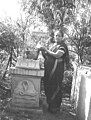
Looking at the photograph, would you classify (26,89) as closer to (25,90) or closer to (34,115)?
(25,90)

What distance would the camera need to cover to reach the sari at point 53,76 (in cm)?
455

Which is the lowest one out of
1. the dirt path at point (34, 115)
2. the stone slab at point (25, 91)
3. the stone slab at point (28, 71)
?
the dirt path at point (34, 115)

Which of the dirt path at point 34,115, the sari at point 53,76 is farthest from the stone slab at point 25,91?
the sari at point 53,76

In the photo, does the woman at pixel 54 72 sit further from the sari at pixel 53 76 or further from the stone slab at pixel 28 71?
the stone slab at pixel 28 71

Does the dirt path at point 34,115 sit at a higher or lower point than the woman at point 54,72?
lower

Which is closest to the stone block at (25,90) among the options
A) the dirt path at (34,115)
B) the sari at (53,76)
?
the dirt path at (34,115)

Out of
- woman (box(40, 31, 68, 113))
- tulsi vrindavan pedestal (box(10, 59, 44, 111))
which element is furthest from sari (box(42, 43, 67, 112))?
tulsi vrindavan pedestal (box(10, 59, 44, 111))

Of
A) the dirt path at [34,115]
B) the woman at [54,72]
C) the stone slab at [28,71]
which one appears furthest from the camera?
the woman at [54,72]

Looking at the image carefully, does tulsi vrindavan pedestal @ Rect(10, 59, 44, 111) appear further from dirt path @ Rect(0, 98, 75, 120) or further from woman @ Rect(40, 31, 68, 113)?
woman @ Rect(40, 31, 68, 113)

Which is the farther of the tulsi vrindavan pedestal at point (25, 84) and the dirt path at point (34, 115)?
the tulsi vrindavan pedestal at point (25, 84)

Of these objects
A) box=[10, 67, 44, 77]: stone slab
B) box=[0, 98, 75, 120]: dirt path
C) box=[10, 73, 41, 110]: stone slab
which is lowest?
box=[0, 98, 75, 120]: dirt path

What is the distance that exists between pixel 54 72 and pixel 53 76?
86 mm

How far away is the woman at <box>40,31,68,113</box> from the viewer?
4543 millimetres

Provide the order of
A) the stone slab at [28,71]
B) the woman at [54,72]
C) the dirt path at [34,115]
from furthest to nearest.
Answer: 1. the woman at [54,72]
2. the stone slab at [28,71]
3. the dirt path at [34,115]
